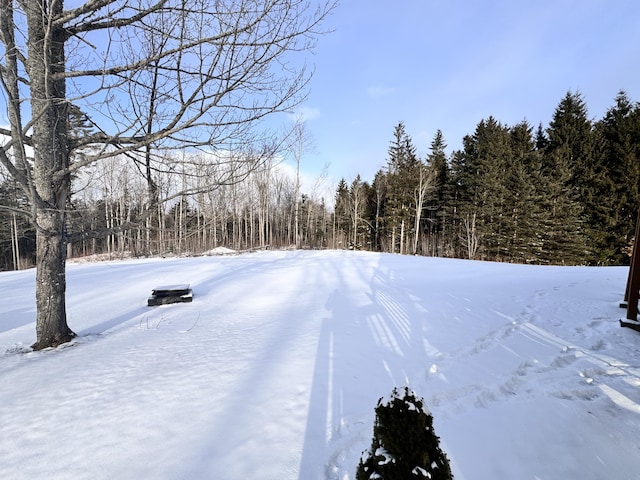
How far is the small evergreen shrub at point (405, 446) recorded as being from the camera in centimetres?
100

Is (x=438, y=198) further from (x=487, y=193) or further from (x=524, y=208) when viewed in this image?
(x=524, y=208)

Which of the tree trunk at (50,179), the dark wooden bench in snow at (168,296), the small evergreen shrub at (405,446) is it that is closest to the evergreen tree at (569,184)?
the dark wooden bench in snow at (168,296)

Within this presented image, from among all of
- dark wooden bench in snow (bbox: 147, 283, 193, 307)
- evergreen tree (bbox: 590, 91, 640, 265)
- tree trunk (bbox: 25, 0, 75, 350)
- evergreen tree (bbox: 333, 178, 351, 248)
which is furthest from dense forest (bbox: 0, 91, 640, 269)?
tree trunk (bbox: 25, 0, 75, 350)

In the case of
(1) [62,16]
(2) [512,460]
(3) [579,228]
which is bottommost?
(2) [512,460]

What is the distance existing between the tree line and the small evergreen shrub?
939 inches

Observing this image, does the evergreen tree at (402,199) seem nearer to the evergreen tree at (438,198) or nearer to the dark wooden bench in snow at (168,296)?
the evergreen tree at (438,198)

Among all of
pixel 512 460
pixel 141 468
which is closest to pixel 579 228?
pixel 512 460

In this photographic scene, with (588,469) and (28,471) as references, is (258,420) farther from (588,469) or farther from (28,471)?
(588,469)

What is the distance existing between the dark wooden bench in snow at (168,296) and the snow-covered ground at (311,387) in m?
0.32

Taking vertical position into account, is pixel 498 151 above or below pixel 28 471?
above

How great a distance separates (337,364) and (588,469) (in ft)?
7.05

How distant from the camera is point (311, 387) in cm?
287

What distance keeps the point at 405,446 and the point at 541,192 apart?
86.3ft

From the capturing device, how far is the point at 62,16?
353 centimetres
